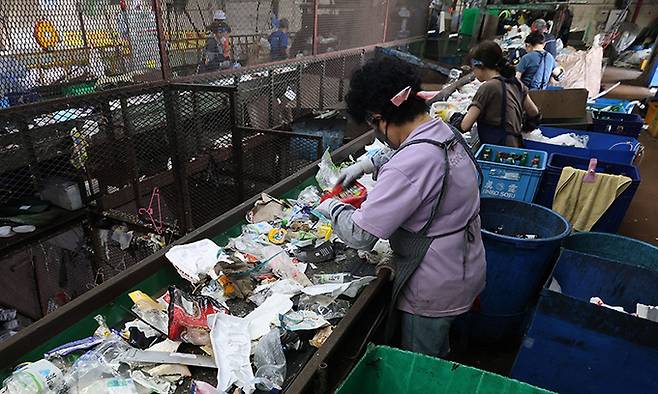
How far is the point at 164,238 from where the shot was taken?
3.57 meters

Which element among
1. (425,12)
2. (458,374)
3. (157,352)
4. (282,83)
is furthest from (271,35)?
(425,12)

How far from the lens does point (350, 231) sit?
5.51ft

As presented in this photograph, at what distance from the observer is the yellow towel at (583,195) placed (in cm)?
329

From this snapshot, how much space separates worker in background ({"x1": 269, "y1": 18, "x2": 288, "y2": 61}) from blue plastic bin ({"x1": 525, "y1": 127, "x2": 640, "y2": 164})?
2.74 m

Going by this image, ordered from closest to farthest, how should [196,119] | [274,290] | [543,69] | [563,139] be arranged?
[274,290] → [196,119] → [563,139] → [543,69]

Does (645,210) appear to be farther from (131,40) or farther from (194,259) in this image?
(131,40)

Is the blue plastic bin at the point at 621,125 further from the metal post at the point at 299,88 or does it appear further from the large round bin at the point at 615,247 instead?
the metal post at the point at 299,88

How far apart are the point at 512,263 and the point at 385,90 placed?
157 cm

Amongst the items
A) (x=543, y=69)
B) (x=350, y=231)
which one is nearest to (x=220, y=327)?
(x=350, y=231)

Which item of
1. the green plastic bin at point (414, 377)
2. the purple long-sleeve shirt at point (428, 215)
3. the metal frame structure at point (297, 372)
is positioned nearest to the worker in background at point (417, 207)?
the purple long-sleeve shirt at point (428, 215)

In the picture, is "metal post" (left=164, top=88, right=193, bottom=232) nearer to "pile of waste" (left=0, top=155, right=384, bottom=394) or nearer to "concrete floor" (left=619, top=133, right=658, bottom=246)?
"pile of waste" (left=0, top=155, right=384, bottom=394)

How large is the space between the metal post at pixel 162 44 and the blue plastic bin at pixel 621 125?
483 centimetres

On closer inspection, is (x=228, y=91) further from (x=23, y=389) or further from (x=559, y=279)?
(x=559, y=279)

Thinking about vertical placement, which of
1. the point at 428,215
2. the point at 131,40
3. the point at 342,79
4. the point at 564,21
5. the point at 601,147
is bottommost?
the point at 601,147
